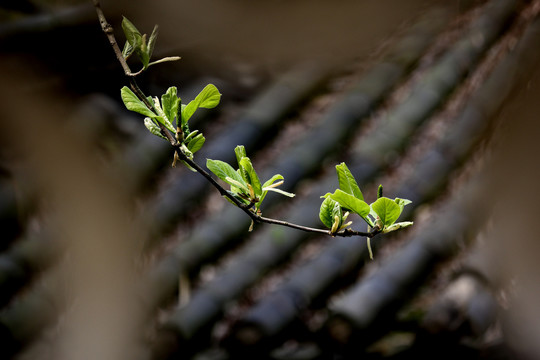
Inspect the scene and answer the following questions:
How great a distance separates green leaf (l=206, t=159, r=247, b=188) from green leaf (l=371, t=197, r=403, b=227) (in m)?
0.06

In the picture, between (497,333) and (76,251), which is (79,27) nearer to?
(76,251)

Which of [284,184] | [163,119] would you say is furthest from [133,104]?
[284,184]

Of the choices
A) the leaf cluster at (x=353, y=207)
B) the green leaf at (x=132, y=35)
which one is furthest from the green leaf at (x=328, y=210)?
the green leaf at (x=132, y=35)

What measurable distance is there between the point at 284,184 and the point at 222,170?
0.19 m

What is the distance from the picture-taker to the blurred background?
1.22 feet

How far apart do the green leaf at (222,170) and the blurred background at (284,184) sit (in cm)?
18

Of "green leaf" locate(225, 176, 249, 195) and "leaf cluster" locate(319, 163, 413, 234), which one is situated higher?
"green leaf" locate(225, 176, 249, 195)

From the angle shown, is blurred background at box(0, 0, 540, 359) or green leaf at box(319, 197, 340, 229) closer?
green leaf at box(319, 197, 340, 229)

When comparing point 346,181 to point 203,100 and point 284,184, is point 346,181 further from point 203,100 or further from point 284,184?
point 284,184

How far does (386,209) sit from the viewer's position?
211 millimetres

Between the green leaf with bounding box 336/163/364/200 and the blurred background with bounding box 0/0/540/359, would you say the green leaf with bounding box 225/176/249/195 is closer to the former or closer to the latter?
the green leaf with bounding box 336/163/364/200

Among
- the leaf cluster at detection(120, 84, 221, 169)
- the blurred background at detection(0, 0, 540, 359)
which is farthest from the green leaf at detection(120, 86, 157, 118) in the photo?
the blurred background at detection(0, 0, 540, 359)

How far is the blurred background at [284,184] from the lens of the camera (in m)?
0.37

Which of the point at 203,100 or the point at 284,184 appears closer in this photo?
the point at 203,100
